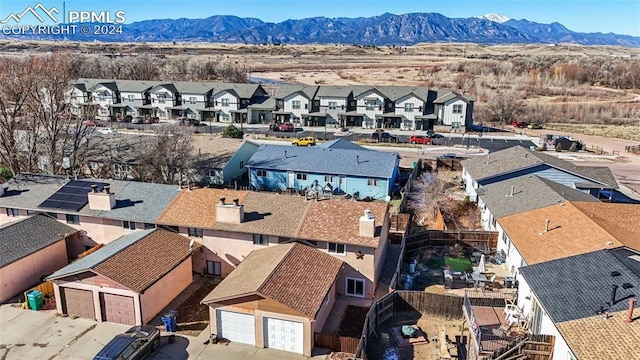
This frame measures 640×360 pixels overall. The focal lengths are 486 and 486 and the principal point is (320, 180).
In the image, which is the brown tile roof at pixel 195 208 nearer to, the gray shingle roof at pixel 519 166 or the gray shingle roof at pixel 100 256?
the gray shingle roof at pixel 100 256

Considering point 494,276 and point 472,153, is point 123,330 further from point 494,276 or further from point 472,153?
point 472,153

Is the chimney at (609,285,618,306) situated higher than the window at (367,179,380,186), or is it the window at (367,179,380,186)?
the chimney at (609,285,618,306)

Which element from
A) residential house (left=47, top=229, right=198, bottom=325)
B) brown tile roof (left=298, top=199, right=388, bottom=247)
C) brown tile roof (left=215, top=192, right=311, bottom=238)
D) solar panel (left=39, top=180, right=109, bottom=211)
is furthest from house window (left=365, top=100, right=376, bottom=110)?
residential house (left=47, top=229, right=198, bottom=325)

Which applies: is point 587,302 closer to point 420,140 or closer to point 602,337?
point 602,337

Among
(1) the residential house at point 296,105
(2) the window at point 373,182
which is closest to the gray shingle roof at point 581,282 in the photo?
(2) the window at point 373,182

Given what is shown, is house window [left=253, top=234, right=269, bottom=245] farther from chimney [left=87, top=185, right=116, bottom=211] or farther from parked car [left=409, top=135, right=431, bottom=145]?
parked car [left=409, top=135, right=431, bottom=145]

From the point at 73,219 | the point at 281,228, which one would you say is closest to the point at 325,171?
the point at 281,228
